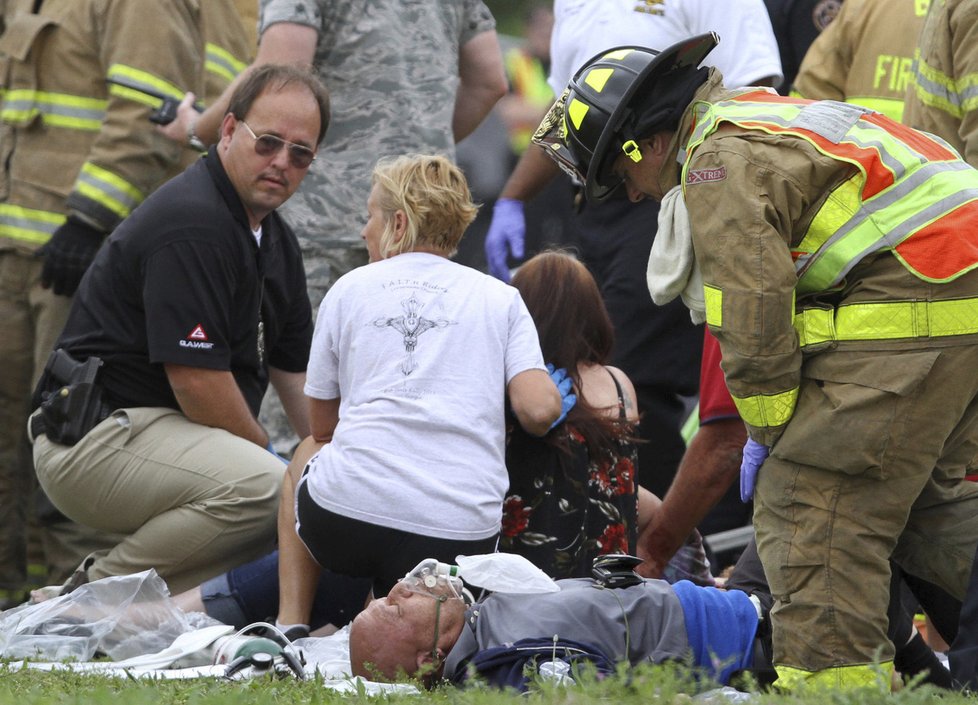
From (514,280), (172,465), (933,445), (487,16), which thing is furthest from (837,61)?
(172,465)

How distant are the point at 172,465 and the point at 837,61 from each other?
10.3ft

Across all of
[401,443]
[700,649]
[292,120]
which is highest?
[292,120]

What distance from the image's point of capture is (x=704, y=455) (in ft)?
16.3

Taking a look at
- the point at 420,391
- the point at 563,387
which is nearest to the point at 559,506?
the point at 563,387

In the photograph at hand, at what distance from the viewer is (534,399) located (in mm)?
4418

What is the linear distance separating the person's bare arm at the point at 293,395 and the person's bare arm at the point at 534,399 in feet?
4.03

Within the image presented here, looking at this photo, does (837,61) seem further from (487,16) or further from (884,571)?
(884,571)

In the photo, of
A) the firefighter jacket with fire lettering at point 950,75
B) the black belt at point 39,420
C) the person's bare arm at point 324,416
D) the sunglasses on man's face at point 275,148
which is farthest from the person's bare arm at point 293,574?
the firefighter jacket with fire lettering at point 950,75

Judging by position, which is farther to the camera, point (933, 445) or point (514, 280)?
point (514, 280)

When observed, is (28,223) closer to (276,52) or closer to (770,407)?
(276,52)

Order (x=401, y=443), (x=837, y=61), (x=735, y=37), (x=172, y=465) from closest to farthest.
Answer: (x=401, y=443) < (x=172, y=465) < (x=735, y=37) < (x=837, y=61)

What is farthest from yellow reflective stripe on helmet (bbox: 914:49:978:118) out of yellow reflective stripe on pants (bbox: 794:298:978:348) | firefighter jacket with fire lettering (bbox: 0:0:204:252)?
firefighter jacket with fire lettering (bbox: 0:0:204:252)

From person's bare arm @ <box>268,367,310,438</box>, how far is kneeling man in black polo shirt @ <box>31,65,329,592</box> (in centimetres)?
39

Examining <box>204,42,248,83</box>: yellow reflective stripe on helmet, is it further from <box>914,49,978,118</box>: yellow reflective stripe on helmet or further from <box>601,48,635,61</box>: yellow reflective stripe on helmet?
<box>914,49,978,118</box>: yellow reflective stripe on helmet
